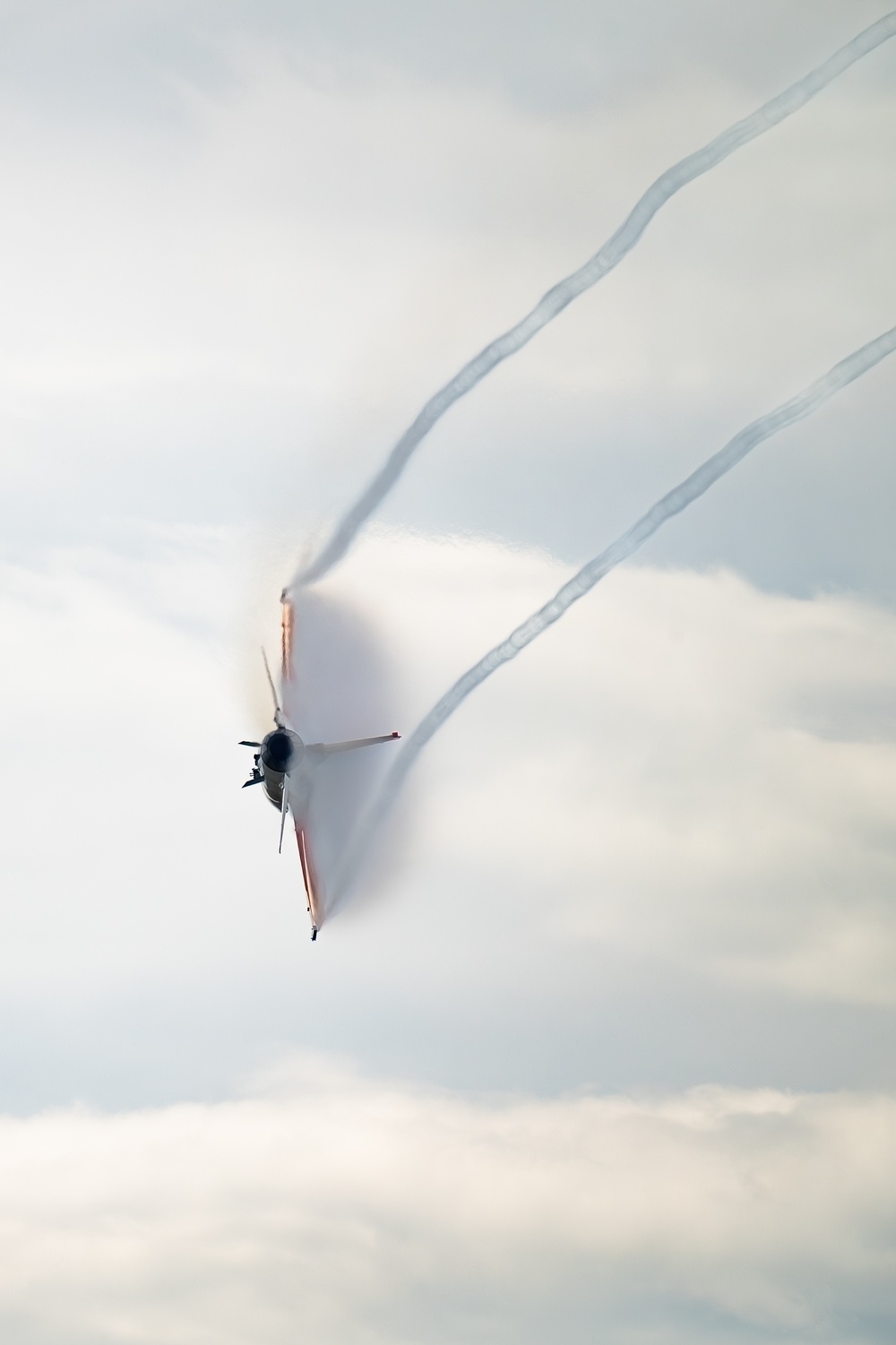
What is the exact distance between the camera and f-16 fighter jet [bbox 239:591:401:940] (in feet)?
195

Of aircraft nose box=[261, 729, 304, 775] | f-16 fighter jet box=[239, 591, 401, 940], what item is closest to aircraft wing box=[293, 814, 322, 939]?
f-16 fighter jet box=[239, 591, 401, 940]

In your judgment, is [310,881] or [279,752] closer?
[279,752]

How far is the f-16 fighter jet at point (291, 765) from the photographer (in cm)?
5934

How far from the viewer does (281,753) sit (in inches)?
2334

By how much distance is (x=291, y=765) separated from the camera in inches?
2346

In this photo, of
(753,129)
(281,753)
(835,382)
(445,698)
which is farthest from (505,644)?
(753,129)

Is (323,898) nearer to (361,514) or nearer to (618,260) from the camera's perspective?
(361,514)

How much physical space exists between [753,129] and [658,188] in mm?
2829

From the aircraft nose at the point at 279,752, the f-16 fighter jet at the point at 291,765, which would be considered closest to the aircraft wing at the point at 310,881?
the f-16 fighter jet at the point at 291,765

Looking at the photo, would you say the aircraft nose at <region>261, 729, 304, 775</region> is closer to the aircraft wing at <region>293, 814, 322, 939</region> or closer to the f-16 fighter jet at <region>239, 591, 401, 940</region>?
the f-16 fighter jet at <region>239, 591, 401, 940</region>

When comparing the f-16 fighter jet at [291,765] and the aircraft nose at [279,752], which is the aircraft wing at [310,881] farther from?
the aircraft nose at [279,752]

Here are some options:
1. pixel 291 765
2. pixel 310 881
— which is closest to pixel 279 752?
pixel 291 765

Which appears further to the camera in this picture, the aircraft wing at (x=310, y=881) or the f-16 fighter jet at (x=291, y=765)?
the aircraft wing at (x=310, y=881)

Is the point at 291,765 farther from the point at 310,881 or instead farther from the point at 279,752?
the point at 310,881
